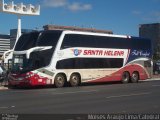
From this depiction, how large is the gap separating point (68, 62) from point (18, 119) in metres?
17.9

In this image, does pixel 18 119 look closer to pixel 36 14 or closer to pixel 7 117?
pixel 7 117

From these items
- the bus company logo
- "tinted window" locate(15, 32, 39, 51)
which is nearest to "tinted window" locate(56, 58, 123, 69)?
the bus company logo

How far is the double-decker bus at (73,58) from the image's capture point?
28.9 m

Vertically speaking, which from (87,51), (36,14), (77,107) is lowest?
(77,107)

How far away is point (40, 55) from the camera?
28.8 metres

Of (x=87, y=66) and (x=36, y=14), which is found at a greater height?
(x=36, y=14)

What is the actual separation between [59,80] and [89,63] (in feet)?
9.90

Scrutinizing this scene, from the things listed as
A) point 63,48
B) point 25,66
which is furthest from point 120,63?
point 25,66

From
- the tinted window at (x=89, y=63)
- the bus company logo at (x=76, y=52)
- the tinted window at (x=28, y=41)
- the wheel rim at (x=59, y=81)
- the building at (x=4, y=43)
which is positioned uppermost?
the building at (x=4, y=43)

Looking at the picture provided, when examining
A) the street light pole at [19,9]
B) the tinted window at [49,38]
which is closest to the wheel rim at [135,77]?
the tinted window at [49,38]

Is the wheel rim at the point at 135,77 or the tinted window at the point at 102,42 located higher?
the tinted window at the point at 102,42

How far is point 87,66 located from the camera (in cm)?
3178

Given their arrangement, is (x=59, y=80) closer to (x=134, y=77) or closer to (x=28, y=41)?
(x=28, y=41)

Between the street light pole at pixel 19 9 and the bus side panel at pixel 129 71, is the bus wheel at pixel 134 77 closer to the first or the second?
the bus side panel at pixel 129 71
